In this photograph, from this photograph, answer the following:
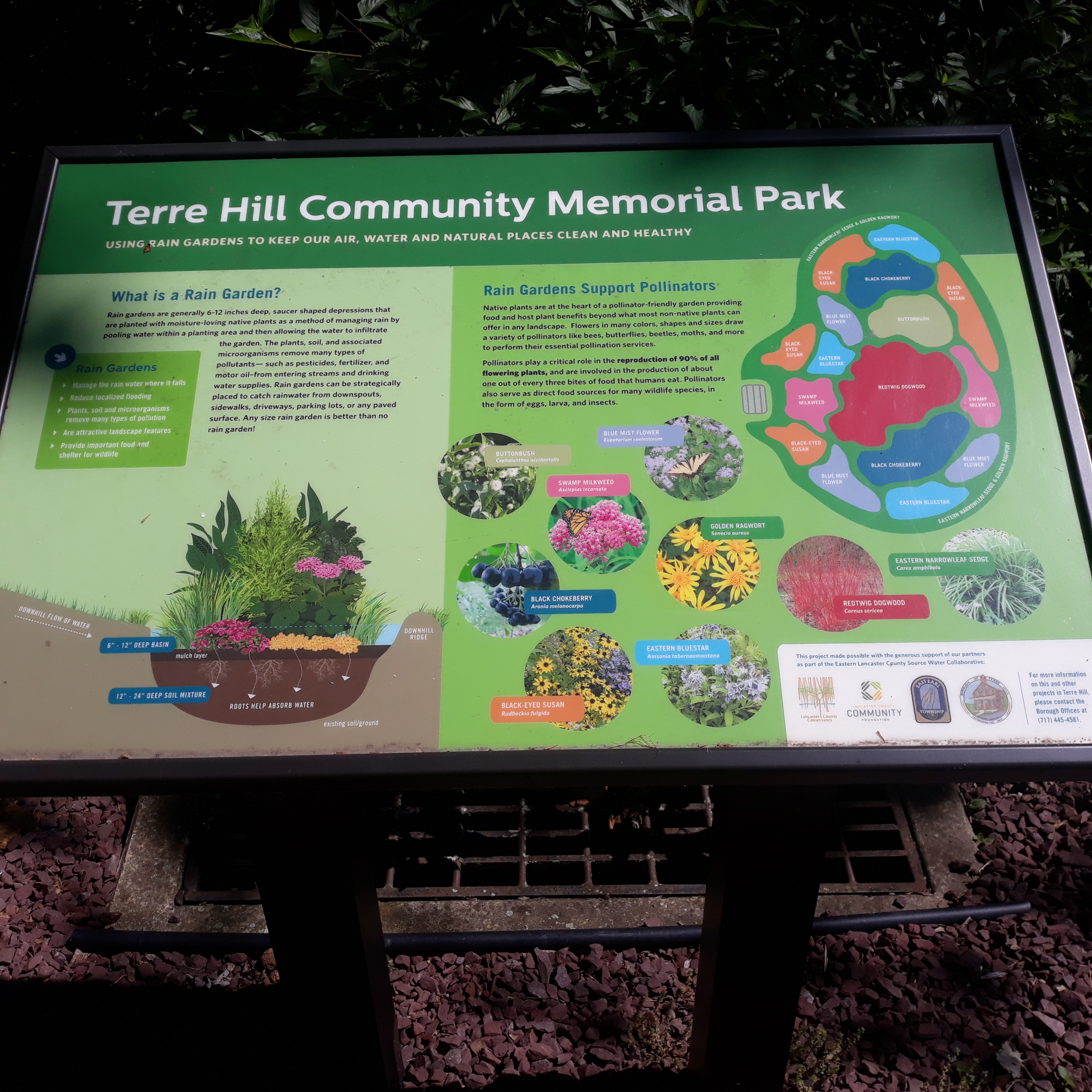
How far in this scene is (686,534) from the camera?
4.52 feet

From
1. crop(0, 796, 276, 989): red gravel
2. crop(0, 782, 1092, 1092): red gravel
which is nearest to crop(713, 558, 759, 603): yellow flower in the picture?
crop(0, 782, 1092, 1092): red gravel

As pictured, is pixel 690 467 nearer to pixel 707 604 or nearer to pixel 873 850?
pixel 707 604

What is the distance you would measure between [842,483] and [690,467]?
0.26 m

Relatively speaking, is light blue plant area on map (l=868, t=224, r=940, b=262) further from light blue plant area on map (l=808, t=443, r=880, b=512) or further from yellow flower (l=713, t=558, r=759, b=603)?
yellow flower (l=713, t=558, r=759, b=603)

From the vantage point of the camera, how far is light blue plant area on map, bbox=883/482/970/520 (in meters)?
1.38

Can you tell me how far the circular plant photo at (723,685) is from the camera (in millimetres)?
1284

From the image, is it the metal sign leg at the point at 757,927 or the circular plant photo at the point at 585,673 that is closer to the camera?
the circular plant photo at the point at 585,673

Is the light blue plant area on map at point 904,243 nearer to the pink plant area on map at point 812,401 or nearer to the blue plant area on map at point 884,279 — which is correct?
the blue plant area on map at point 884,279

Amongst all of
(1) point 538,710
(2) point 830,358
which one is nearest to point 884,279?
(2) point 830,358

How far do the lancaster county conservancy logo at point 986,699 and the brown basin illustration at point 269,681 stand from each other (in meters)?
0.92

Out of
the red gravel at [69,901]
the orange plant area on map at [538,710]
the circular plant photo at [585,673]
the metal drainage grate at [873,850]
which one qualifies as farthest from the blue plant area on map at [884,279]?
the red gravel at [69,901]

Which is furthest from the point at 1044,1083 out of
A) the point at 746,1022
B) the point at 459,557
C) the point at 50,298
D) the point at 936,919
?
the point at 50,298

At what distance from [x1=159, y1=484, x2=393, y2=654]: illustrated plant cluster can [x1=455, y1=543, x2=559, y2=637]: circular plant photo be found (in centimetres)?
14

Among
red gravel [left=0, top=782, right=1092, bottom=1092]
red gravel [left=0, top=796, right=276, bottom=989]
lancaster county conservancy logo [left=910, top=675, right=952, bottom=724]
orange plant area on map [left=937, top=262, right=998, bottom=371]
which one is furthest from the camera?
red gravel [left=0, top=796, right=276, bottom=989]
